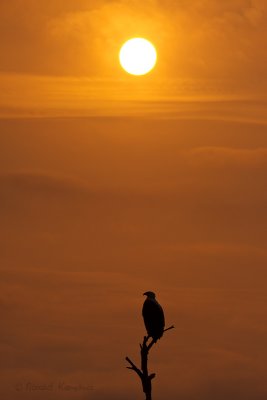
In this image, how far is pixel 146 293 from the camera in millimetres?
28484

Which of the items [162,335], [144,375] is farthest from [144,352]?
[162,335]

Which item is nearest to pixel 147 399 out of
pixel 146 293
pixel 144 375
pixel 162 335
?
pixel 144 375

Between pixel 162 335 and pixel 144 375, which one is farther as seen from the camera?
pixel 162 335

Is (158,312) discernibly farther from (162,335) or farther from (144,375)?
(144,375)

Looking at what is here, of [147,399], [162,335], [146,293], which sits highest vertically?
[146,293]

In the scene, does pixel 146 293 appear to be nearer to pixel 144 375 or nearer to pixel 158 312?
pixel 158 312

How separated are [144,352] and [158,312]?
5.23 m

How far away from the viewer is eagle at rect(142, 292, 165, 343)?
87.8 feet

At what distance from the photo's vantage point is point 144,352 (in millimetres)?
22109

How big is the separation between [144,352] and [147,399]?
4.76ft

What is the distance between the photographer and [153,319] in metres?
27.1

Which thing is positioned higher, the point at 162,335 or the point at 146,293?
the point at 146,293

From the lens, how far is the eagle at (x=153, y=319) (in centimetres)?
2675

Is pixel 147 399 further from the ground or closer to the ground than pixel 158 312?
closer to the ground
